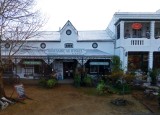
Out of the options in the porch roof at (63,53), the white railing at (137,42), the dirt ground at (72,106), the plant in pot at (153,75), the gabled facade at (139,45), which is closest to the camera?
the dirt ground at (72,106)

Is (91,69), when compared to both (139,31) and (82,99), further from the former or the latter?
(82,99)

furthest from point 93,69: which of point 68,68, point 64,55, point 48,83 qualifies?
point 48,83

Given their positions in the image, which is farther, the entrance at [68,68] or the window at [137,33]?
the entrance at [68,68]

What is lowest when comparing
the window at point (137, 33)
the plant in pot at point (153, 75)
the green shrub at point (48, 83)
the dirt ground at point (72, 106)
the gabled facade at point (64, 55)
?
the dirt ground at point (72, 106)

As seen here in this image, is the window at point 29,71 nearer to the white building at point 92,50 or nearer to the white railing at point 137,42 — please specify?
the white building at point 92,50

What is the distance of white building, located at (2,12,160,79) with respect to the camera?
1057 inches

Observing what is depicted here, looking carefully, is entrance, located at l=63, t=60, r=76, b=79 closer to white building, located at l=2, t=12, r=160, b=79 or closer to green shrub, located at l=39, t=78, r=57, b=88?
white building, located at l=2, t=12, r=160, b=79

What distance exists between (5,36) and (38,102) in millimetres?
5842

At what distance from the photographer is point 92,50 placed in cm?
3083

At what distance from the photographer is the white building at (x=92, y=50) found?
26844 mm

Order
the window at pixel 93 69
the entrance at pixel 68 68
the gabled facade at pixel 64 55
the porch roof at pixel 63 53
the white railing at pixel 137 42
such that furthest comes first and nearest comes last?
the entrance at pixel 68 68, the window at pixel 93 69, the gabled facade at pixel 64 55, the porch roof at pixel 63 53, the white railing at pixel 137 42

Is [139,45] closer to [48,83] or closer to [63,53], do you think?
[63,53]

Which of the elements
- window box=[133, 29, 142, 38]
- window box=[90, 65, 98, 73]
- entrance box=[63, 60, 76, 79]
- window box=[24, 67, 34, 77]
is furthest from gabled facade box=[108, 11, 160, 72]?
window box=[24, 67, 34, 77]

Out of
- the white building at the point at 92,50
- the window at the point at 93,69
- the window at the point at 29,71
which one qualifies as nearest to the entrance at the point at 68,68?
the white building at the point at 92,50
